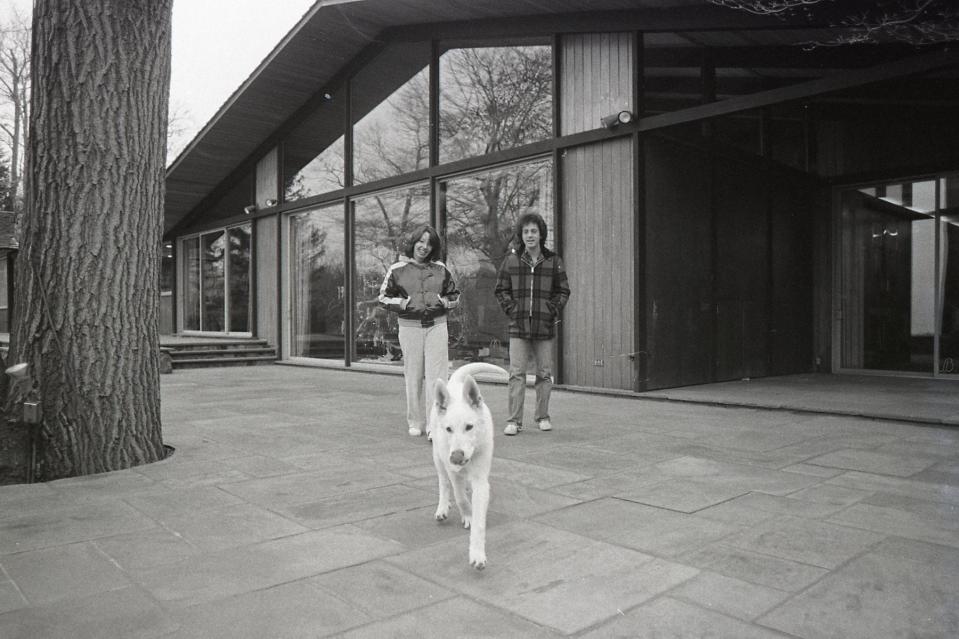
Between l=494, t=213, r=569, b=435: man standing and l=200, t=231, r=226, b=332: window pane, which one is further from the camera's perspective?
l=200, t=231, r=226, b=332: window pane

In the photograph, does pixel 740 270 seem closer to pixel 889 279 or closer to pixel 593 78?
pixel 889 279

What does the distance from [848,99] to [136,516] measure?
1171 cm

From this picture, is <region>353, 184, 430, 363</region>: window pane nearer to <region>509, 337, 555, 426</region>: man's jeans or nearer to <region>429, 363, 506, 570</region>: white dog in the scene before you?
<region>509, 337, 555, 426</region>: man's jeans

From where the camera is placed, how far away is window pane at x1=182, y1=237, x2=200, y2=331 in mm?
18984

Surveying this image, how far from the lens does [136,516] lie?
3.64 meters

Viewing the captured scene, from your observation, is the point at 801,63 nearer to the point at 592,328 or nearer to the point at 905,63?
the point at 905,63

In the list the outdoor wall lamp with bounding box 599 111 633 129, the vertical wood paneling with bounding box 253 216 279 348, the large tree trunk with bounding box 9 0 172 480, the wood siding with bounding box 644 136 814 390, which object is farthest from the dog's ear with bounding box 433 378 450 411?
the vertical wood paneling with bounding box 253 216 279 348

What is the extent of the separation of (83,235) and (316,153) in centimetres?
991

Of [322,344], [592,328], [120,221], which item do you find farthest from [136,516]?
[322,344]

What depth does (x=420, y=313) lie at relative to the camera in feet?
19.5

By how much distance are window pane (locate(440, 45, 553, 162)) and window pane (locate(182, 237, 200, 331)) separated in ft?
34.6

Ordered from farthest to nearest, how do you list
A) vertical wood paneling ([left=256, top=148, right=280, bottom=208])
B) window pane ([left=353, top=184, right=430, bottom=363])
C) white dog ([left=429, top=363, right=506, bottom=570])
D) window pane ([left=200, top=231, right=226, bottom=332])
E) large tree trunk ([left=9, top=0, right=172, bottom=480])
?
1. window pane ([left=200, top=231, right=226, bottom=332])
2. vertical wood paneling ([left=256, top=148, right=280, bottom=208])
3. window pane ([left=353, top=184, right=430, bottom=363])
4. large tree trunk ([left=9, top=0, right=172, bottom=480])
5. white dog ([left=429, top=363, right=506, bottom=570])

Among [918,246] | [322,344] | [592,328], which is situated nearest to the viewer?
[592,328]

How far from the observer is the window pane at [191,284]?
18984 millimetres
